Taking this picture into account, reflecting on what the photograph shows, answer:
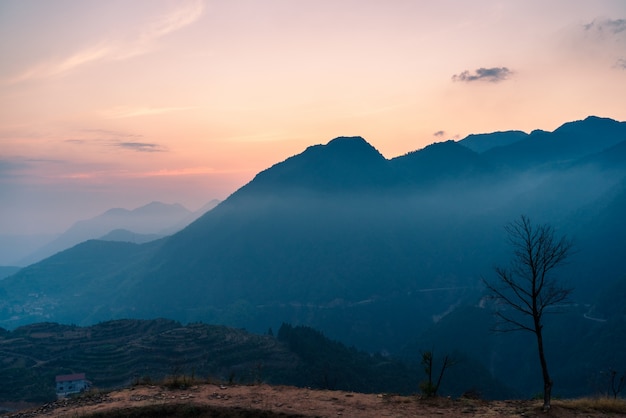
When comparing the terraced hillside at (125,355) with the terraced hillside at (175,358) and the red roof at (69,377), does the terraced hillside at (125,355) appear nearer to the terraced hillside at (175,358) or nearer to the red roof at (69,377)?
the terraced hillside at (175,358)

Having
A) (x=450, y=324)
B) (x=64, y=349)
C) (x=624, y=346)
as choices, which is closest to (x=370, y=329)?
(x=450, y=324)

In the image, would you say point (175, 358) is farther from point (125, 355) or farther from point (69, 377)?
point (69, 377)

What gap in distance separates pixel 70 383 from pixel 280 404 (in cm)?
7434

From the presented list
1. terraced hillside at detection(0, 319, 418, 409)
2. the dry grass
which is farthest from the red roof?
the dry grass

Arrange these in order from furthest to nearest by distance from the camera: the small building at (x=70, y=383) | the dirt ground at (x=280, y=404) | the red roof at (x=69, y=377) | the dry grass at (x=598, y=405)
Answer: the red roof at (x=69, y=377), the small building at (x=70, y=383), the dirt ground at (x=280, y=404), the dry grass at (x=598, y=405)

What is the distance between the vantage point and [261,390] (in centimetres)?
2095

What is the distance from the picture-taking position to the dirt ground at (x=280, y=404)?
57.3 ft

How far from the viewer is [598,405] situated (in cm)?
1731

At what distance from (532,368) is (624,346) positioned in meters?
24.0

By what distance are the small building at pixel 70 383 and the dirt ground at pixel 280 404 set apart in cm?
6624

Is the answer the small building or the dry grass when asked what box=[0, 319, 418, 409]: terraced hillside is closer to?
the small building

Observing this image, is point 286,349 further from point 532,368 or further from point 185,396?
point 185,396

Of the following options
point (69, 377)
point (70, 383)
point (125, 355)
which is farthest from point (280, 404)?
point (125, 355)

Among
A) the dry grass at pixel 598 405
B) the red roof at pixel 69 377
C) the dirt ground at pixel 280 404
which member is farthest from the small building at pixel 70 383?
the dry grass at pixel 598 405
